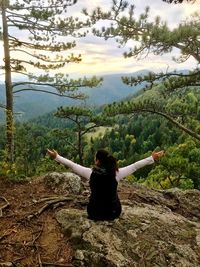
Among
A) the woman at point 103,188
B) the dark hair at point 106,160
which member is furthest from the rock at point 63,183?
the dark hair at point 106,160

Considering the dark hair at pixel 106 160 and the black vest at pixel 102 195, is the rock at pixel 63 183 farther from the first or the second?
the dark hair at pixel 106 160

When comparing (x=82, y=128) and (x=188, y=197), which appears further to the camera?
(x=82, y=128)

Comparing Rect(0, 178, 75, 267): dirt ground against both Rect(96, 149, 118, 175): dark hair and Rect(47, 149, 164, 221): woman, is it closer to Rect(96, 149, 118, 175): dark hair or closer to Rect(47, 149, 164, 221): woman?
Rect(47, 149, 164, 221): woman

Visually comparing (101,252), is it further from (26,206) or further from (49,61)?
(49,61)

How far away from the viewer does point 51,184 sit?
8602 mm

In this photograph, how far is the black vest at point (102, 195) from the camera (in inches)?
258

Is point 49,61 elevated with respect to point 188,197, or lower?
elevated

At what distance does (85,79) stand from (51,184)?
13443 millimetres

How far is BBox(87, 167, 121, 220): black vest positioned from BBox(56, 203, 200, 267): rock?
156 mm

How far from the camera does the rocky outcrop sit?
19.7 ft

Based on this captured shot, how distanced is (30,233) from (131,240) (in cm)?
167

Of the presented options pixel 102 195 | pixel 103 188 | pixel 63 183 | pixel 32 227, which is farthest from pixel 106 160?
pixel 63 183

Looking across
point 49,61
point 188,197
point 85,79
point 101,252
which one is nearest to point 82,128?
point 85,79

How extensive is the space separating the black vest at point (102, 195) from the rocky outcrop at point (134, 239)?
0.54 ft
